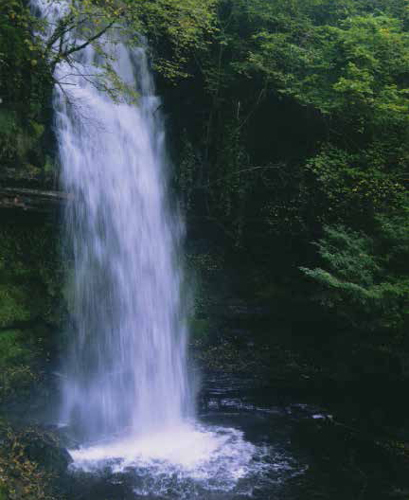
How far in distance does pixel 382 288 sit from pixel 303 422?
11.1ft

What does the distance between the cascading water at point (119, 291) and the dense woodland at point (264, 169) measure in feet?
1.36

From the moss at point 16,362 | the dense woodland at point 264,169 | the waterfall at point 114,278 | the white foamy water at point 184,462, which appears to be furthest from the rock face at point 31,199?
the white foamy water at point 184,462

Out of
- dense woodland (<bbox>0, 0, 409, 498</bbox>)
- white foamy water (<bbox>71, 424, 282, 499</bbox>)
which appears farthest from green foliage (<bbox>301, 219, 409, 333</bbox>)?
white foamy water (<bbox>71, 424, 282, 499</bbox>)

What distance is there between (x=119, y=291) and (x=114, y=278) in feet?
0.89

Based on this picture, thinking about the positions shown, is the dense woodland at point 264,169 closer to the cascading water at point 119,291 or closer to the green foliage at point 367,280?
the green foliage at point 367,280

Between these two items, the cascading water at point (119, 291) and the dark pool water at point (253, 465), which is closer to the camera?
the dark pool water at point (253, 465)

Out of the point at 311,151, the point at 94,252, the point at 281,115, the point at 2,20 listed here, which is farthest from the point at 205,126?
the point at 2,20

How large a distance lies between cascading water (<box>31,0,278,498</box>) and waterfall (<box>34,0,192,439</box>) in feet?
0.06

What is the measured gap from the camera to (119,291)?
846 centimetres

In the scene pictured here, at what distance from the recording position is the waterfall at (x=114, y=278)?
8.08 meters

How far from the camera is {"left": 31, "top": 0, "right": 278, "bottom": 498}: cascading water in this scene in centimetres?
787

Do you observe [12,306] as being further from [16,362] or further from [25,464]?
[25,464]

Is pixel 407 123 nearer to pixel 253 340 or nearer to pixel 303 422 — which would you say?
pixel 253 340

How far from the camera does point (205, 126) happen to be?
10195 millimetres
